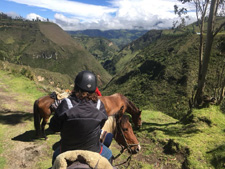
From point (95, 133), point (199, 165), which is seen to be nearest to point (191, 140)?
point (199, 165)

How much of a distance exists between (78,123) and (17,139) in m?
5.73

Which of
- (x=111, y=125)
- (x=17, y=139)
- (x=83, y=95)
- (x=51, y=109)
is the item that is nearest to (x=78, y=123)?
(x=83, y=95)

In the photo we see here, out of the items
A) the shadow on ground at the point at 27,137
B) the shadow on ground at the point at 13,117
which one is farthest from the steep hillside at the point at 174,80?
the shadow on ground at the point at 27,137

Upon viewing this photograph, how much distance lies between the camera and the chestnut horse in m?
6.78

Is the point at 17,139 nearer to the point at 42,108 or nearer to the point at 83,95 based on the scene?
the point at 42,108

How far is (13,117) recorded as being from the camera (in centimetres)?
875

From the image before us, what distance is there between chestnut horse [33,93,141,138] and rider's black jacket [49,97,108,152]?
13.9 feet

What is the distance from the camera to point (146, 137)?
7355 mm

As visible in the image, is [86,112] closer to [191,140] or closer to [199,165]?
[199,165]

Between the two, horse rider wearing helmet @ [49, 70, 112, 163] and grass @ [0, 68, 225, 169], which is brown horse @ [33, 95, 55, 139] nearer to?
grass @ [0, 68, 225, 169]

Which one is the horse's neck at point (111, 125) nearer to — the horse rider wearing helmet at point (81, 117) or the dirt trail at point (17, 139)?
the horse rider wearing helmet at point (81, 117)

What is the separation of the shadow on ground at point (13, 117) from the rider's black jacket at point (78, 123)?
6880 millimetres

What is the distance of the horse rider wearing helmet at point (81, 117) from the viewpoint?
260 centimetres

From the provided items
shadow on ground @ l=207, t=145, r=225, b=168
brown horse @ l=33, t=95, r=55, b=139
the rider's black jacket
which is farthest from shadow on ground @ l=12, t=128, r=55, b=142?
shadow on ground @ l=207, t=145, r=225, b=168
